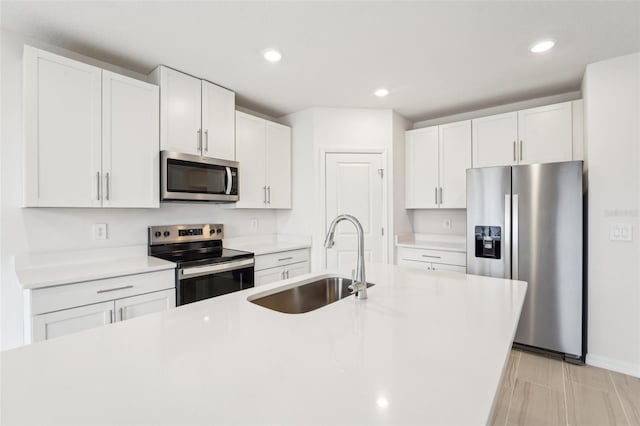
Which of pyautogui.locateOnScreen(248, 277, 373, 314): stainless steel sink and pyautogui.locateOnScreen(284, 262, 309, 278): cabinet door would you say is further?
pyautogui.locateOnScreen(284, 262, 309, 278): cabinet door

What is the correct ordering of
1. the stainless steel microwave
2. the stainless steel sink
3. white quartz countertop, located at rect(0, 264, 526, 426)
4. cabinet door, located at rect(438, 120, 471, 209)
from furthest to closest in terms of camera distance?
cabinet door, located at rect(438, 120, 471, 209), the stainless steel microwave, the stainless steel sink, white quartz countertop, located at rect(0, 264, 526, 426)

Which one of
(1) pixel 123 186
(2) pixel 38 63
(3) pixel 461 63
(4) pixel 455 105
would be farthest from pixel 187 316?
(4) pixel 455 105

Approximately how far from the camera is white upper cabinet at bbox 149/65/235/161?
244 centimetres

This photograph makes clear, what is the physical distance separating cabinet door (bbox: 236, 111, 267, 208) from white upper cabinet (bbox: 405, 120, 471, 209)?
1.75 metres

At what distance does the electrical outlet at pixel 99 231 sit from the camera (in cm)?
230

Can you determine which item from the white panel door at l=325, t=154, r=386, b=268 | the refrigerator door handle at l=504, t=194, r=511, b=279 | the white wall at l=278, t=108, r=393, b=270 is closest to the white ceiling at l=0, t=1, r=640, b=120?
the white wall at l=278, t=108, r=393, b=270

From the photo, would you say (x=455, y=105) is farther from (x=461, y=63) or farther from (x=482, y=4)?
(x=482, y=4)

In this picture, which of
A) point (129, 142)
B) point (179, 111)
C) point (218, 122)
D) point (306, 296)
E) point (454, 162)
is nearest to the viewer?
point (306, 296)

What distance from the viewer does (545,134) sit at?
9.49ft

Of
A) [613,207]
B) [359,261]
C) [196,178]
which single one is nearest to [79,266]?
[196,178]

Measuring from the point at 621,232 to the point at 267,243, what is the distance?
317 cm

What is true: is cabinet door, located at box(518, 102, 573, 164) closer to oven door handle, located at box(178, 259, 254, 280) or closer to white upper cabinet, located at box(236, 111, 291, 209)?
white upper cabinet, located at box(236, 111, 291, 209)

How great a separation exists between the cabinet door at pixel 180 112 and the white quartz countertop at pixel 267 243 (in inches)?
41.8

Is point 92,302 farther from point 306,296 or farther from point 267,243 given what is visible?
point 267,243
